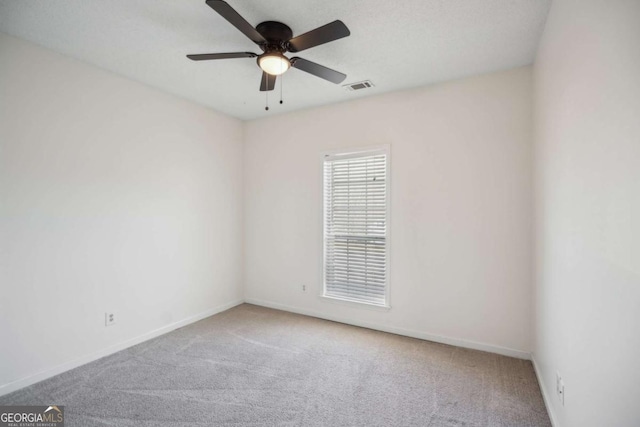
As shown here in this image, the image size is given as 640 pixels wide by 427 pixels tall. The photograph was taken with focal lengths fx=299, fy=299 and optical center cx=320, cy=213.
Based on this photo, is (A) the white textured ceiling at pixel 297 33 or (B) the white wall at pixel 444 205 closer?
(A) the white textured ceiling at pixel 297 33

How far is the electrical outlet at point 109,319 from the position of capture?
297cm

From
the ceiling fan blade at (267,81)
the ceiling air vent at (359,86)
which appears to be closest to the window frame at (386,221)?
the ceiling air vent at (359,86)

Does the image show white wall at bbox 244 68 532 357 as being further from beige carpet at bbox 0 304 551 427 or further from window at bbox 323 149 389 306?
beige carpet at bbox 0 304 551 427

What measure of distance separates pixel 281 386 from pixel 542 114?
3.03 metres

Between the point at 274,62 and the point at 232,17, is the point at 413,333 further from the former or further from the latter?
the point at 232,17

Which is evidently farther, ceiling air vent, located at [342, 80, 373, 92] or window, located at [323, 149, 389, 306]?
window, located at [323, 149, 389, 306]

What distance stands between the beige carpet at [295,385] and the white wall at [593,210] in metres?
0.53

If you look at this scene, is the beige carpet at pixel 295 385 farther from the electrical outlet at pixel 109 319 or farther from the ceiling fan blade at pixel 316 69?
the ceiling fan blade at pixel 316 69

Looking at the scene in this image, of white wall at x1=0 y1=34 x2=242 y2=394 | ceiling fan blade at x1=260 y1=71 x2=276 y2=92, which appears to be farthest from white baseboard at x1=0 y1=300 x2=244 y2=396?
ceiling fan blade at x1=260 y1=71 x2=276 y2=92

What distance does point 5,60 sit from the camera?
2332mm

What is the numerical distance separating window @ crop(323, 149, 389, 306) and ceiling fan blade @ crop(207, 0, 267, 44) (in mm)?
1988

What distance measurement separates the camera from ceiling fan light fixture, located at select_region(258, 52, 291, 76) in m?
2.16

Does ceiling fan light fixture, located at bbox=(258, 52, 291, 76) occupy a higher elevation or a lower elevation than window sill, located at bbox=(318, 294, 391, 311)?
higher

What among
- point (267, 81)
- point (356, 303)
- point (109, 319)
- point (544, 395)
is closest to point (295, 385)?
point (356, 303)
